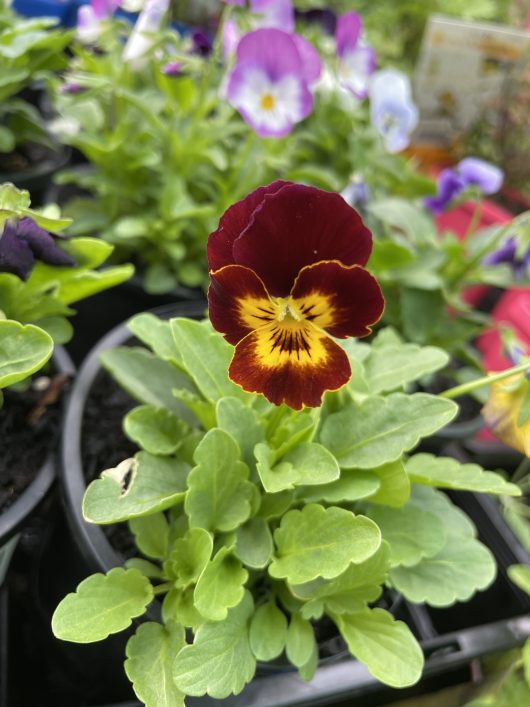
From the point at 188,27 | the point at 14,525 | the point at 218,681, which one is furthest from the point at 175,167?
the point at 218,681

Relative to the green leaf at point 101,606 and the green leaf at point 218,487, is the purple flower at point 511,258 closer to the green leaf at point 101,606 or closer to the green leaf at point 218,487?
the green leaf at point 218,487

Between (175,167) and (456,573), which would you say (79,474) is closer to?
(456,573)

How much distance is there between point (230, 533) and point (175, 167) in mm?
772

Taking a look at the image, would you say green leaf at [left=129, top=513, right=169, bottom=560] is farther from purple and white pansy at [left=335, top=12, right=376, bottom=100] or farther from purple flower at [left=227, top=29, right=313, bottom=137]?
purple and white pansy at [left=335, top=12, right=376, bottom=100]

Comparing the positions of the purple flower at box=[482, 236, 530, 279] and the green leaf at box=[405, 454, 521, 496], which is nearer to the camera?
the green leaf at box=[405, 454, 521, 496]

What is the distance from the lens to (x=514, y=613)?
3.57 ft

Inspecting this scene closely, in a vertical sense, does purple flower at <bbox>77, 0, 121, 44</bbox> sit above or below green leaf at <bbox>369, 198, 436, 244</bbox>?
above

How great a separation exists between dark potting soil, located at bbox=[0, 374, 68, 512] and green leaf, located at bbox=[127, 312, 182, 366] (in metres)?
0.17

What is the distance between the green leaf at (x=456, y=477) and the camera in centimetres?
70

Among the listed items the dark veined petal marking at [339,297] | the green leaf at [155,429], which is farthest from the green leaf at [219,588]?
the dark veined petal marking at [339,297]

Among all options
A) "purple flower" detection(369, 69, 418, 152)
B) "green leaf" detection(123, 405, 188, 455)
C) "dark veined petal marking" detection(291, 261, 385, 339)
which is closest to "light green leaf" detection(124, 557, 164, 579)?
"green leaf" detection(123, 405, 188, 455)

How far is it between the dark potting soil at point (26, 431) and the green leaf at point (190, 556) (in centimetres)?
20

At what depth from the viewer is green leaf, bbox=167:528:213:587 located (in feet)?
2.03

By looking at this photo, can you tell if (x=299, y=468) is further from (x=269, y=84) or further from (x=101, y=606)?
(x=269, y=84)
